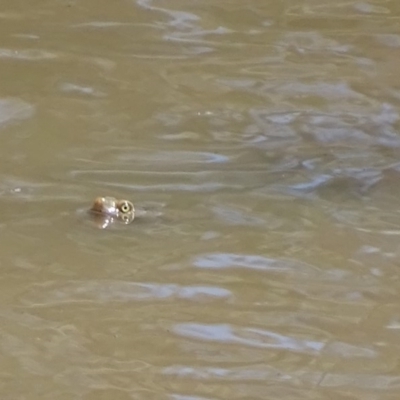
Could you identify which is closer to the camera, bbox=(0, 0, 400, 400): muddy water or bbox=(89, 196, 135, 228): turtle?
bbox=(0, 0, 400, 400): muddy water

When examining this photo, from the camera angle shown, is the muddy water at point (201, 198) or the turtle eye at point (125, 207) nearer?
the muddy water at point (201, 198)

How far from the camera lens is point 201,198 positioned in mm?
2938

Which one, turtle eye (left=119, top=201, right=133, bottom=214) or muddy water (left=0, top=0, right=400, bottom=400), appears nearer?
muddy water (left=0, top=0, right=400, bottom=400)

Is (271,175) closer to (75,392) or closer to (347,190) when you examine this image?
(347,190)

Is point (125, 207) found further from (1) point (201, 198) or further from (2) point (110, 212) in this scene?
(1) point (201, 198)

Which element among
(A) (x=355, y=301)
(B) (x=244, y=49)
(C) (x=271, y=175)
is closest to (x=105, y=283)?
(A) (x=355, y=301)

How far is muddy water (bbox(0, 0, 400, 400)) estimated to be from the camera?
7.32 ft

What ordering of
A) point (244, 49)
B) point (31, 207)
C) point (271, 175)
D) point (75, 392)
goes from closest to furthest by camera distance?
point (75, 392) → point (31, 207) → point (271, 175) → point (244, 49)

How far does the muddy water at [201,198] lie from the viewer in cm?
223

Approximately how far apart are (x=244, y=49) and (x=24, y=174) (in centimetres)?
125

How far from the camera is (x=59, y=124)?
131 inches

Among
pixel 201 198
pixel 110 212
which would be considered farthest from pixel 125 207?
pixel 201 198

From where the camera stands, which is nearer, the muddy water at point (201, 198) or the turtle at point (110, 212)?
the muddy water at point (201, 198)

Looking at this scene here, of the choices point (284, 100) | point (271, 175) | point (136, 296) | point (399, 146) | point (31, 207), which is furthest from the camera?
point (284, 100)
